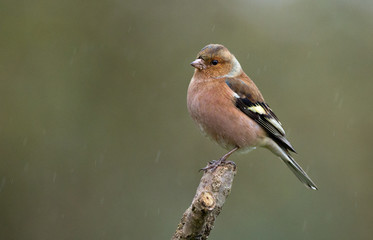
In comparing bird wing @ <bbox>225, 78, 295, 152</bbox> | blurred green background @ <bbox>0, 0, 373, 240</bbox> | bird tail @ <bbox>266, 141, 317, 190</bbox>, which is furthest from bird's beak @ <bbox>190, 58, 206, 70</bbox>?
blurred green background @ <bbox>0, 0, 373, 240</bbox>

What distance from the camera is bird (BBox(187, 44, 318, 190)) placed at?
6281mm

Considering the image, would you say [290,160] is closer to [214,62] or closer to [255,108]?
[255,108]

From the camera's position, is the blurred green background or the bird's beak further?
the blurred green background

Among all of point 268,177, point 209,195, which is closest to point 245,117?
point 209,195

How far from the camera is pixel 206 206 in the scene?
13.4 ft

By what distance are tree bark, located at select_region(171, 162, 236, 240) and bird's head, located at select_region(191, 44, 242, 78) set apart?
6.65 ft

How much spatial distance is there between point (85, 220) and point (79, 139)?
158cm

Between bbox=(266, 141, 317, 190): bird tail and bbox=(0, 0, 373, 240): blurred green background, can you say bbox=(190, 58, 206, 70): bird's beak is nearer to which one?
bbox=(266, 141, 317, 190): bird tail

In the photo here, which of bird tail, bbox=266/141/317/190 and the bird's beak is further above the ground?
the bird's beak

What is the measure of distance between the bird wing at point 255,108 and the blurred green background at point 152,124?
2.69 metres

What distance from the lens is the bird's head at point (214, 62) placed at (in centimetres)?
664

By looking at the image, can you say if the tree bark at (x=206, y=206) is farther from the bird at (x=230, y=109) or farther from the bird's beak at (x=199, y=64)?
the bird's beak at (x=199, y=64)

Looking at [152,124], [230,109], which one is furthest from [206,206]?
[152,124]

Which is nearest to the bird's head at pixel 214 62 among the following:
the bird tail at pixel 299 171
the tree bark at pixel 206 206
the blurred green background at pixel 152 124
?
the bird tail at pixel 299 171
